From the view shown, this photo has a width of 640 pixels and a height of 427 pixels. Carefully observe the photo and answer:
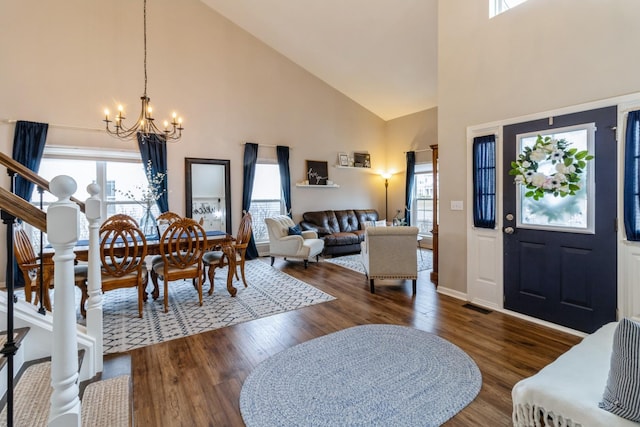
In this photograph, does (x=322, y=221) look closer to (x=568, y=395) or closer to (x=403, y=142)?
(x=403, y=142)

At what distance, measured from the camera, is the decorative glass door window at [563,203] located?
109 inches

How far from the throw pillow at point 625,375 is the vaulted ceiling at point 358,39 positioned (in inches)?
188

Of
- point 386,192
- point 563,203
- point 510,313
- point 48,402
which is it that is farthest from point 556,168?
point 386,192

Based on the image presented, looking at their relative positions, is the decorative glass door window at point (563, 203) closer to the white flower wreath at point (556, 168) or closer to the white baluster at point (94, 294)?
the white flower wreath at point (556, 168)

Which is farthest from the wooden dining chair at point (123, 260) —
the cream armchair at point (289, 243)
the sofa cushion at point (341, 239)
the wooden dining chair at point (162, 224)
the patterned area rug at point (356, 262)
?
the sofa cushion at point (341, 239)

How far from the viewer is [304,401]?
1.97 metres

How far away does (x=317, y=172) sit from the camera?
7.22 m

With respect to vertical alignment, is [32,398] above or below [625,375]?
below

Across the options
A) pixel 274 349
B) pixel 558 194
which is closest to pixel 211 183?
pixel 274 349

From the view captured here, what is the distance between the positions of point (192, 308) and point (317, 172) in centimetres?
439

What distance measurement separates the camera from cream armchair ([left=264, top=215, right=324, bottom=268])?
562 cm

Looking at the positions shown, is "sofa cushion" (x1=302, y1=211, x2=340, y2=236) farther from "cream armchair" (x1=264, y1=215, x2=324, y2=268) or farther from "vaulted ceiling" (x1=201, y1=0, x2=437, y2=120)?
"vaulted ceiling" (x1=201, y1=0, x2=437, y2=120)

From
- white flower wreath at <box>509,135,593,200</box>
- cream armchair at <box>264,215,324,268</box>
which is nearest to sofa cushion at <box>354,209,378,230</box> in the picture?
cream armchair at <box>264,215,324,268</box>

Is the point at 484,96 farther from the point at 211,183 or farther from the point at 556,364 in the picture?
the point at 211,183
